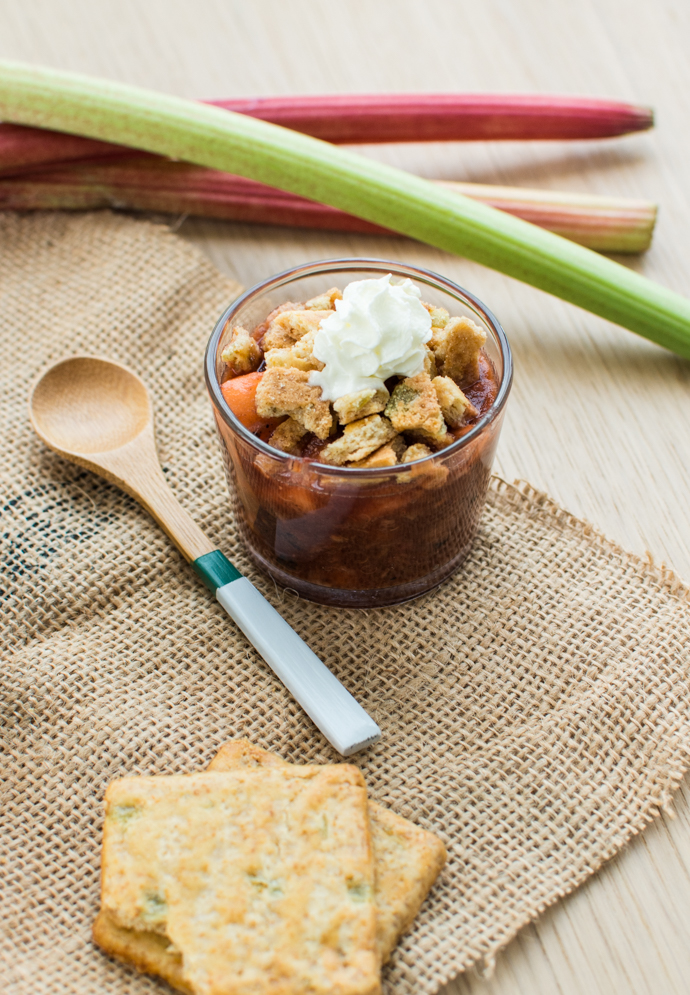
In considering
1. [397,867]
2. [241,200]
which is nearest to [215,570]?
[397,867]

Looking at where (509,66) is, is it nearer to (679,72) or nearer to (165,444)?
(679,72)

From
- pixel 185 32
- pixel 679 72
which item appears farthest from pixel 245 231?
pixel 679 72

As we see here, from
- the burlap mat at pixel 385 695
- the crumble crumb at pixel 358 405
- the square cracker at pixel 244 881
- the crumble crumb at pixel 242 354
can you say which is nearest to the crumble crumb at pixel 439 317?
the crumble crumb at pixel 358 405

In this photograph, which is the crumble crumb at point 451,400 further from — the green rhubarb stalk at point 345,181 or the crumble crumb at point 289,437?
the green rhubarb stalk at point 345,181

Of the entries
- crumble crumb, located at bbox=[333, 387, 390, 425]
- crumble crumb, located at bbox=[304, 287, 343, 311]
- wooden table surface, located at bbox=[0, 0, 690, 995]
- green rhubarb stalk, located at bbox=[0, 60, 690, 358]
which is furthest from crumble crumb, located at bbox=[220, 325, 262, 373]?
green rhubarb stalk, located at bbox=[0, 60, 690, 358]

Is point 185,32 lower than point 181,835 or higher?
higher

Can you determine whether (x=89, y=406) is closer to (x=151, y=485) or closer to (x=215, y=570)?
(x=151, y=485)
